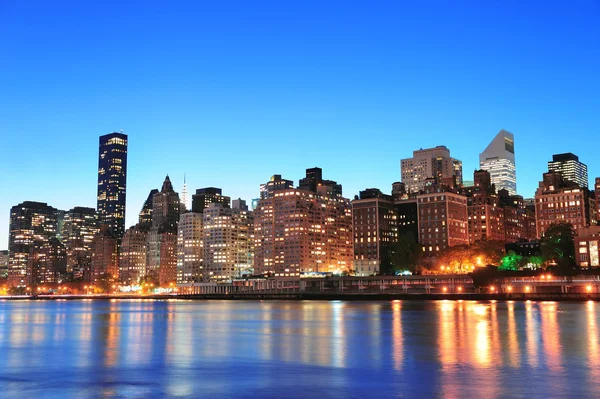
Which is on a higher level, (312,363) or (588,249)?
(588,249)

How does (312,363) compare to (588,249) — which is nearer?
(312,363)

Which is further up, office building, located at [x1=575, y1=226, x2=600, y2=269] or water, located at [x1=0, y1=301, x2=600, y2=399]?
office building, located at [x1=575, y1=226, x2=600, y2=269]

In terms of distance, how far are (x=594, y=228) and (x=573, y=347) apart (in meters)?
156

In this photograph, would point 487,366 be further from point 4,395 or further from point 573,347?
point 4,395

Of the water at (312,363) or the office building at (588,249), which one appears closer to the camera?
the water at (312,363)

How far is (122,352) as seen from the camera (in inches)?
1989

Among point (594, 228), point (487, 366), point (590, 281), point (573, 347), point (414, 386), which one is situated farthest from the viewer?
point (594, 228)

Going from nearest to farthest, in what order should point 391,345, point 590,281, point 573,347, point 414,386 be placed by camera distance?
point 414,386
point 573,347
point 391,345
point 590,281

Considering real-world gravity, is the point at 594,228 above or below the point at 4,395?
above

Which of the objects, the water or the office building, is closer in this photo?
the water

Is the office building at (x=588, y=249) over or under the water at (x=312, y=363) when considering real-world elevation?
over

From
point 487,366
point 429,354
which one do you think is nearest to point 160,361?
point 429,354

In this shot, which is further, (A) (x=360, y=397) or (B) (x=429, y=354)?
(B) (x=429, y=354)

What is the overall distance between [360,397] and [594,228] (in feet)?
596
